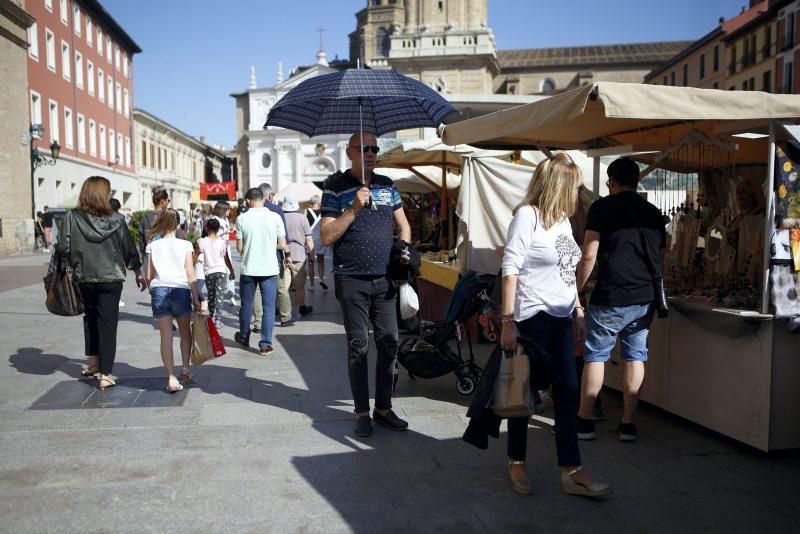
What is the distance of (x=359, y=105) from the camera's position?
5383 millimetres

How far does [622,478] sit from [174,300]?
3.90 m

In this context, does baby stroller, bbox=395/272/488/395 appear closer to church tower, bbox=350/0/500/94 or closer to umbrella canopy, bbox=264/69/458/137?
umbrella canopy, bbox=264/69/458/137

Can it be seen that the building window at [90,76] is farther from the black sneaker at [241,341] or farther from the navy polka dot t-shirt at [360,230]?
the navy polka dot t-shirt at [360,230]

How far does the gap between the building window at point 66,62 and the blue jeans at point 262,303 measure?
34055 mm

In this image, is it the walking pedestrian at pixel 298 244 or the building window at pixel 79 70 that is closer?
the walking pedestrian at pixel 298 244

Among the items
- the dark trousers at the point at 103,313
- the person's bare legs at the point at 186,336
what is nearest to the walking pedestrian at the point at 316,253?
the person's bare legs at the point at 186,336

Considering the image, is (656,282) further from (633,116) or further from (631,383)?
(633,116)

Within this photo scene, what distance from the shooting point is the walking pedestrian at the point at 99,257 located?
616cm

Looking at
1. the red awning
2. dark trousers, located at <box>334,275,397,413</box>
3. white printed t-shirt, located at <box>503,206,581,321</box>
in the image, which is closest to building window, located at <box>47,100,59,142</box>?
the red awning

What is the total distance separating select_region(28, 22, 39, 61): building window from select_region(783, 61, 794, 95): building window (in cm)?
4201

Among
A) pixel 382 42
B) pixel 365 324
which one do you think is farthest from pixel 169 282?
pixel 382 42

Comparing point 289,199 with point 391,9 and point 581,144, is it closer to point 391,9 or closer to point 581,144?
point 581,144

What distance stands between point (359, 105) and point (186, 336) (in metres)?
2.60

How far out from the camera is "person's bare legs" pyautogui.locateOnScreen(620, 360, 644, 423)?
15.7 feet
